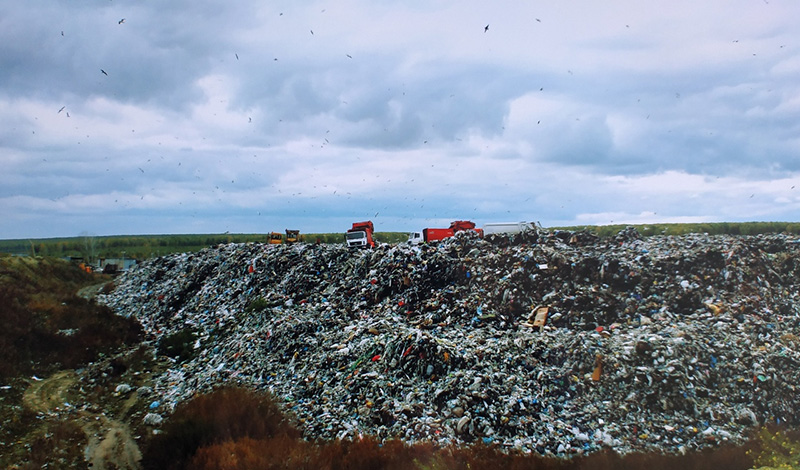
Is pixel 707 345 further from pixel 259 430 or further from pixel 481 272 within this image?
pixel 259 430

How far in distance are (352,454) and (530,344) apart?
4.78 meters

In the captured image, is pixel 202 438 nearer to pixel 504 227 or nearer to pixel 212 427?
pixel 212 427

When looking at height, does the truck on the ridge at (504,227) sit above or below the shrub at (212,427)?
above

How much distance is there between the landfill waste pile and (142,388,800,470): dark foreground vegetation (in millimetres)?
539

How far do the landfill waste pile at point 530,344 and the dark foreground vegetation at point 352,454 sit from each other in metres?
0.54

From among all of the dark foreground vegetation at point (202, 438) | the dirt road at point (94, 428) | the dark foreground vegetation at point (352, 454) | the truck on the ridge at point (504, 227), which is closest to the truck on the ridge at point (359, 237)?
the truck on the ridge at point (504, 227)

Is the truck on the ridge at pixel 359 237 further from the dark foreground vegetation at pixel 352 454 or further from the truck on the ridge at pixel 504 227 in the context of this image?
Answer: the dark foreground vegetation at pixel 352 454

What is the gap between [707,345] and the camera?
9.10m

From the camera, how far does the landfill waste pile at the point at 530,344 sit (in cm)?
789

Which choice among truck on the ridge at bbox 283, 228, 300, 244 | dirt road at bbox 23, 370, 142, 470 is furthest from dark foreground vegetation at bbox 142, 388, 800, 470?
truck on the ridge at bbox 283, 228, 300, 244

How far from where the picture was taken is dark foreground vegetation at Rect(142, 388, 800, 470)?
6465 millimetres

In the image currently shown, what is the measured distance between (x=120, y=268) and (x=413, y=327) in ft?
161

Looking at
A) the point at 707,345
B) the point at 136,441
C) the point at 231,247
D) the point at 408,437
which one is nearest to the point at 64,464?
the point at 136,441

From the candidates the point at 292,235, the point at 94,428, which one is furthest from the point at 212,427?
the point at 292,235
